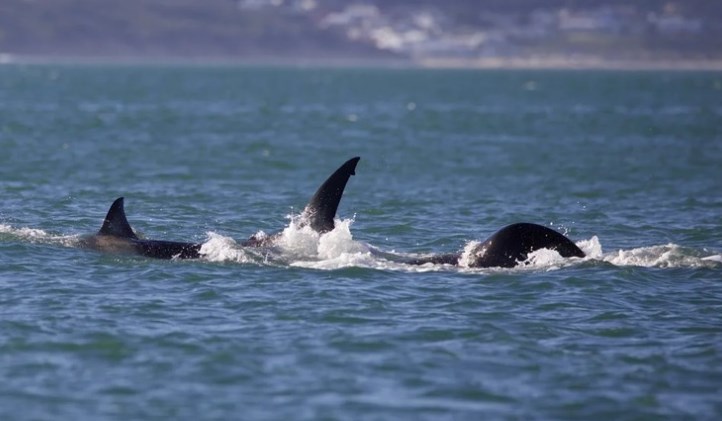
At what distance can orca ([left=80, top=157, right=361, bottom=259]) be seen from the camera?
20891mm

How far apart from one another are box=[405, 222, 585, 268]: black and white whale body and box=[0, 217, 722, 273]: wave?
0.11 metres

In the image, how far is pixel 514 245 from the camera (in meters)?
20.2

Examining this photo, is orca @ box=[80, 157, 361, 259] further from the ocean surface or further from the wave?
the ocean surface

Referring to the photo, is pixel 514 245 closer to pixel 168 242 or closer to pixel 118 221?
pixel 168 242

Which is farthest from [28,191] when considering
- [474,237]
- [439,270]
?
[439,270]

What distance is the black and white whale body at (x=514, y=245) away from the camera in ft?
65.8

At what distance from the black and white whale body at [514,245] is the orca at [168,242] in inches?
83.4

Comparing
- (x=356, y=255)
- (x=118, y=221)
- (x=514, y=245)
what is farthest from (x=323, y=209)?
(x=118, y=221)

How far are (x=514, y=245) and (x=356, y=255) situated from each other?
2.48 m

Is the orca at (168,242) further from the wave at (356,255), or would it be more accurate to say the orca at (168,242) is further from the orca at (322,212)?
the wave at (356,255)

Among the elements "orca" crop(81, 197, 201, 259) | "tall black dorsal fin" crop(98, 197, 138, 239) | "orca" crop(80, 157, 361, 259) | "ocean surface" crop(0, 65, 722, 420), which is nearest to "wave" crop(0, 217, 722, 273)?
"ocean surface" crop(0, 65, 722, 420)

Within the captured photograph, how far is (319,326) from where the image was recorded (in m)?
16.8

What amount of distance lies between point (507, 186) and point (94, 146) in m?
16.4

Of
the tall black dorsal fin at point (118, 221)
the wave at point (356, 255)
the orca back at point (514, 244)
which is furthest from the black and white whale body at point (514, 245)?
the tall black dorsal fin at point (118, 221)
